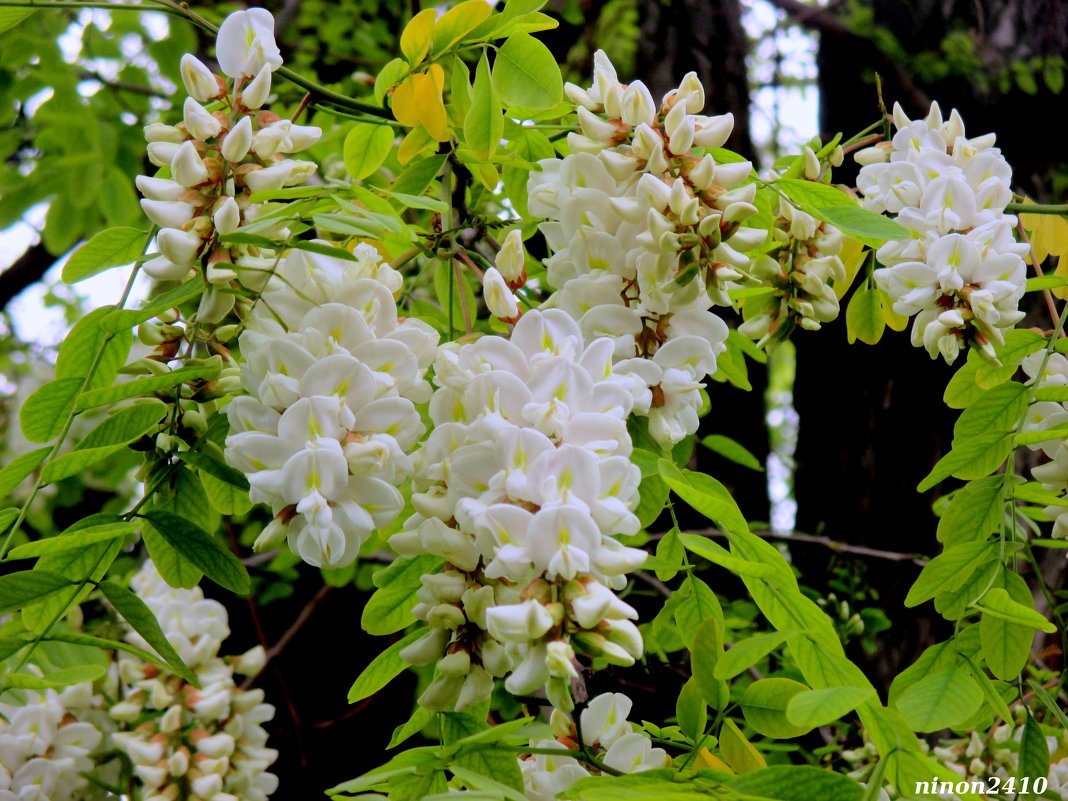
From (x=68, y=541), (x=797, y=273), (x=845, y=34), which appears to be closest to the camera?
(x=68, y=541)

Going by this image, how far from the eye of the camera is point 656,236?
700 mm

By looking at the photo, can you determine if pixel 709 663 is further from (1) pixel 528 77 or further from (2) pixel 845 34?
(2) pixel 845 34

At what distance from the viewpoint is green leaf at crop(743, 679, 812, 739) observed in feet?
2.20

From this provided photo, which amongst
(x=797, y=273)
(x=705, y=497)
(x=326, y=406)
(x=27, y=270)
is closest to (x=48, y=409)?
(x=326, y=406)

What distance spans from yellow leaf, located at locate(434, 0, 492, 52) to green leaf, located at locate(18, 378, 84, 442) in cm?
39

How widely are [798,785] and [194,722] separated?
961 millimetres

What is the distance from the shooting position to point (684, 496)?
651 millimetres

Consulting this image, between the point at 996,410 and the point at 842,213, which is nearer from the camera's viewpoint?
the point at 842,213

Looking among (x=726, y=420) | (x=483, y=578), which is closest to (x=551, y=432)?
(x=483, y=578)

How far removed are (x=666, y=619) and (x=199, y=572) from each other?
427 mm

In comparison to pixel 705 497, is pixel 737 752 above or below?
below

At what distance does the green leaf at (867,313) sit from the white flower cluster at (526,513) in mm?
417

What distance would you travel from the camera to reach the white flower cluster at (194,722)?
1235 millimetres

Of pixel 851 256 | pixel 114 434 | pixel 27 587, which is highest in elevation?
pixel 851 256
